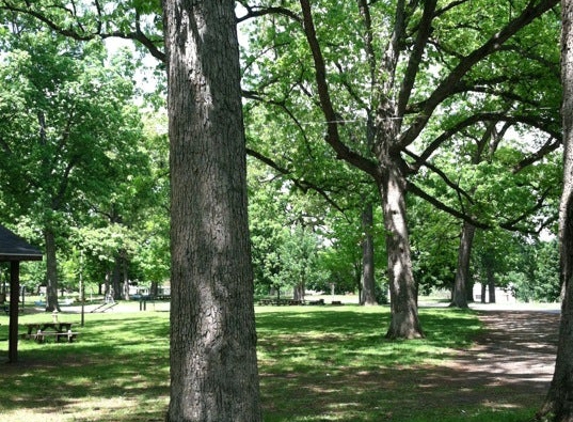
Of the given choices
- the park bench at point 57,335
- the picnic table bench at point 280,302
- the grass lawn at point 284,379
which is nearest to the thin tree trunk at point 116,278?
the picnic table bench at point 280,302

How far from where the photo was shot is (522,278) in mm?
79000

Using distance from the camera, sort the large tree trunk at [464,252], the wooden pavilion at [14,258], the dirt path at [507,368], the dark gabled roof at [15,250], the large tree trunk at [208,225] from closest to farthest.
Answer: the large tree trunk at [208,225] → the dirt path at [507,368] → the dark gabled roof at [15,250] → the wooden pavilion at [14,258] → the large tree trunk at [464,252]

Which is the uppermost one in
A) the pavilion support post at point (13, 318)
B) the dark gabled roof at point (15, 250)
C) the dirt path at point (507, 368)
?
the dark gabled roof at point (15, 250)

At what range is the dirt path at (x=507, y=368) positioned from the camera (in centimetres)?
954

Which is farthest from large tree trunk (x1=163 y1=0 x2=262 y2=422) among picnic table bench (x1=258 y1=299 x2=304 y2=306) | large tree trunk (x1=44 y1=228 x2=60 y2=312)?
picnic table bench (x1=258 y1=299 x2=304 y2=306)

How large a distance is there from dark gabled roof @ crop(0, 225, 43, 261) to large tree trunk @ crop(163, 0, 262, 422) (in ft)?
33.3

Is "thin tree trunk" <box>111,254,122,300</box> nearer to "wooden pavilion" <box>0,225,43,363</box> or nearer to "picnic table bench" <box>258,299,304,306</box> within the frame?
"picnic table bench" <box>258,299,304,306</box>

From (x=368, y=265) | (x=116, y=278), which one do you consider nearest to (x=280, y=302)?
(x=368, y=265)

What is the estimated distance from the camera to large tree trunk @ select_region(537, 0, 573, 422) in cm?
618

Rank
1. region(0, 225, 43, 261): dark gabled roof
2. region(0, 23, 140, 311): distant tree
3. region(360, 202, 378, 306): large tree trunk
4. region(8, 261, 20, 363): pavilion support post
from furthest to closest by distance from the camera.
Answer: region(360, 202, 378, 306): large tree trunk → region(0, 23, 140, 311): distant tree → region(8, 261, 20, 363): pavilion support post → region(0, 225, 43, 261): dark gabled roof

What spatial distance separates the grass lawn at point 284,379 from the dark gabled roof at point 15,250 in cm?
235

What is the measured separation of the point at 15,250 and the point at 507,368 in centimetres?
1077

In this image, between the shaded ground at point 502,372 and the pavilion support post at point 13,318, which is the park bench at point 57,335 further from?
the shaded ground at point 502,372

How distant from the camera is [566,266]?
6.46 m
